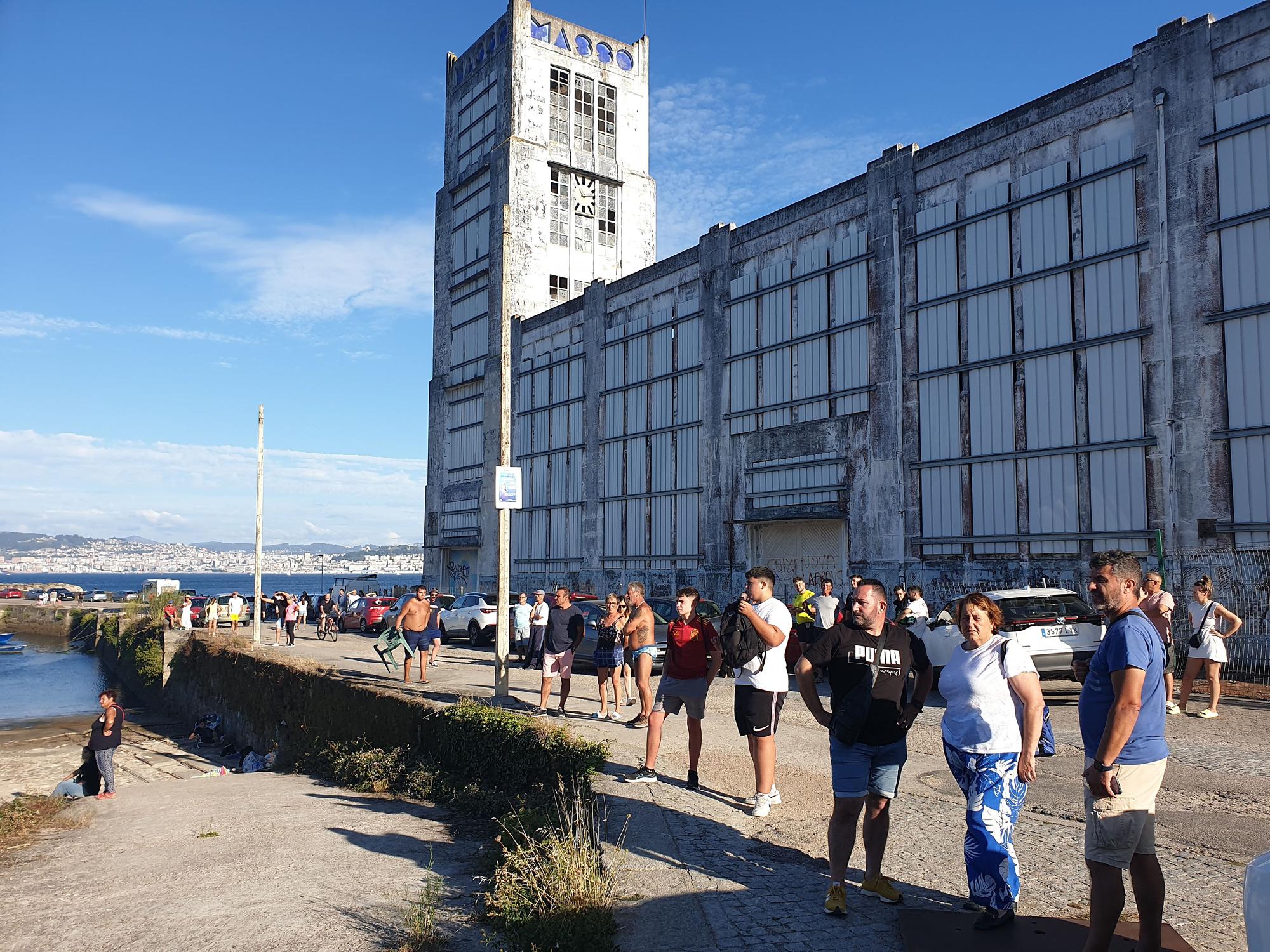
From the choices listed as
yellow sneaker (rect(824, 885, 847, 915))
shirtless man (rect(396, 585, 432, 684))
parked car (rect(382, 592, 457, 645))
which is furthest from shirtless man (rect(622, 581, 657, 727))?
parked car (rect(382, 592, 457, 645))

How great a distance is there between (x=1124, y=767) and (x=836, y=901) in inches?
73.3

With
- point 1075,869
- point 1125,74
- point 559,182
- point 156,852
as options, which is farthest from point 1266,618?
point 559,182

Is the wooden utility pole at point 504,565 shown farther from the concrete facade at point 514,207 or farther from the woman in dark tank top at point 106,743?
the concrete facade at point 514,207

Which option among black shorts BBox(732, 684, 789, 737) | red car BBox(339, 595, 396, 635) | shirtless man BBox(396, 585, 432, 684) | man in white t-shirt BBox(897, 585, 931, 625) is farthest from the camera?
red car BBox(339, 595, 396, 635)

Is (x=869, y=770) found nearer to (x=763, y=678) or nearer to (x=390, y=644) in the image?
(x=763, y=678)

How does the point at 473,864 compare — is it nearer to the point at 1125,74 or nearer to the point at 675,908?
the point at 675,908

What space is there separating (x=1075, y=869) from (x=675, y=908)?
2687 millimetres

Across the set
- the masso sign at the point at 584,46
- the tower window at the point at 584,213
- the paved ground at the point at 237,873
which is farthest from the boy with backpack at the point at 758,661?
the masso sign at the point at 584,46

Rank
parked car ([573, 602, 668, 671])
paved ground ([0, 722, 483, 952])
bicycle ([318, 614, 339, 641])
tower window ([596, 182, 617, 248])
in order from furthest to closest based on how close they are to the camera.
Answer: tower window ([596, 182, 617, 248]), bicycle ([318, 614, 339, 641]), parked car ([573, 602, 668, 671]), paved ground ([0, 722, 483, 952])

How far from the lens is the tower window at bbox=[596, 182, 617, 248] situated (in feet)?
151

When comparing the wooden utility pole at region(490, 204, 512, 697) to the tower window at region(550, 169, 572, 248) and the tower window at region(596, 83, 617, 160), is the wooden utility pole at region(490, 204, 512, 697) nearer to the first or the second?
the tower window at region(550, 169, 572, 248)

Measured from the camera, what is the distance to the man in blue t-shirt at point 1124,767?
4441 millimetres

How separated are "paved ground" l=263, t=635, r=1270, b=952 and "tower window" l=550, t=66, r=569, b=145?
37.9 meters

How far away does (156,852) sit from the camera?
1007 centimetres
